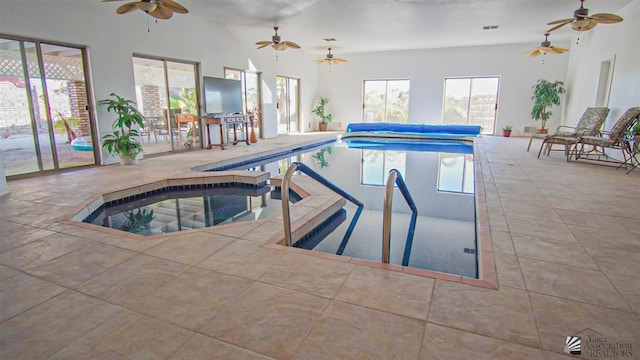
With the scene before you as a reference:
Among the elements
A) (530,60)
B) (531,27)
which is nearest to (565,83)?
(530,60)

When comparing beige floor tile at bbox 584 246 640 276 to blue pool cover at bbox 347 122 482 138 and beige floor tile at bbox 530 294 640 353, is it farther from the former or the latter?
blue pool cover at bbox 347 122 482 138

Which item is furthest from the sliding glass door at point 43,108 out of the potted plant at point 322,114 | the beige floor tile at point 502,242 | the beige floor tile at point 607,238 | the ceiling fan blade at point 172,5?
the potted plant at point 322,114

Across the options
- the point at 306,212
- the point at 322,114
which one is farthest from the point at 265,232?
the point at 322,114

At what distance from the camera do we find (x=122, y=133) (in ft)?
19.7

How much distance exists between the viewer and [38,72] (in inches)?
195

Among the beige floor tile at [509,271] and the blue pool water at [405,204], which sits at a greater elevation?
the beige floor tile at [509,271]

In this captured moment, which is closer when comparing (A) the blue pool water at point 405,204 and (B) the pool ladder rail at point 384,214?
(B) the pool ladder rail at point 384,214

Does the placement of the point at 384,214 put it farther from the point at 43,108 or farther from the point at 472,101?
the point at 472,101

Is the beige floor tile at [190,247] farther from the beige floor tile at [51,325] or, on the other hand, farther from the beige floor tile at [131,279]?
the beige floor tile at [51,325]

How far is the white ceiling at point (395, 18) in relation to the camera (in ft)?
20.1

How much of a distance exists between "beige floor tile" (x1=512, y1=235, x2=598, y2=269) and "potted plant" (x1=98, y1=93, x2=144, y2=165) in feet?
18.9

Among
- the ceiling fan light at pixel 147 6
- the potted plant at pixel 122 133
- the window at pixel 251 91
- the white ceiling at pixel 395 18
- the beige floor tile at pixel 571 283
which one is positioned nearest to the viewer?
the beige floor tile at pixel 571 283

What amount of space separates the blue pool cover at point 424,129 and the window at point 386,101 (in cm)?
164

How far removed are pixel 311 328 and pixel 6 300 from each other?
5.26 feet
